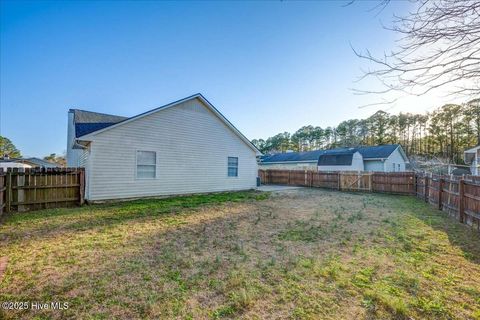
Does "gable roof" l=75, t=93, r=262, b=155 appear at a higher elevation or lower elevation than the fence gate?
higher

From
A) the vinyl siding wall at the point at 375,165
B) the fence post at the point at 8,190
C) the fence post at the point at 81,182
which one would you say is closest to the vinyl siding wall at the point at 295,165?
the vinyl siding wall at the point at 375,165

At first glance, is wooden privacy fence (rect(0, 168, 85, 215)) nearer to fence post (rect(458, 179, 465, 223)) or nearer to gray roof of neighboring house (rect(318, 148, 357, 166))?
fence post (rect(458, 179, 465, 223))

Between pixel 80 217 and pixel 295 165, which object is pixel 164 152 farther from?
pixel 295 165

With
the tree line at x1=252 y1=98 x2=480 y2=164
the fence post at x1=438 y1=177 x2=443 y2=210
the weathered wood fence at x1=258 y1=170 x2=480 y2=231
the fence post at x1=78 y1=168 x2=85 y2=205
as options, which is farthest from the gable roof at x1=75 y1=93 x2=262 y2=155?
the tree line at x1=252 y1=98 x2=480 y2=164

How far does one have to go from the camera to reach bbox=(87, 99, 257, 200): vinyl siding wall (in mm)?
9266

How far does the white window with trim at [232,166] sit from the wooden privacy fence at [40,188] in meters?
7.42

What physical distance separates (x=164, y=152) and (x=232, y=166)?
452cm

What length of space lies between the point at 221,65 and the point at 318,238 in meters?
11.2

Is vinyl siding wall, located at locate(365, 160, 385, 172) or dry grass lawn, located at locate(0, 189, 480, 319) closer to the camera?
dry grass lawn, located at locate(0, 189, 480, 319)

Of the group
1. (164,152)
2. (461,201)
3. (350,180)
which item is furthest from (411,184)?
(164,152)

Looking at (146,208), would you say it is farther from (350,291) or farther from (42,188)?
(350,291)

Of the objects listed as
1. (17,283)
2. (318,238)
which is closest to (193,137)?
(318,238)

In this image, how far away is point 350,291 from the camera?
9.34 feet

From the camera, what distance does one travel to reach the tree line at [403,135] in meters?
35.2
